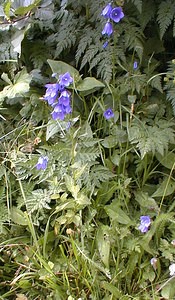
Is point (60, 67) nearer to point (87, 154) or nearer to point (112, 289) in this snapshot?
point (87, 154)

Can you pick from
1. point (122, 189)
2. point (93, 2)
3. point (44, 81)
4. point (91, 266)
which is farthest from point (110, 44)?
point (91, 266)

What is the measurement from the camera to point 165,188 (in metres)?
1.78

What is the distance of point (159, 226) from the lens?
170cm

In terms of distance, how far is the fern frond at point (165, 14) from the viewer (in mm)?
1799

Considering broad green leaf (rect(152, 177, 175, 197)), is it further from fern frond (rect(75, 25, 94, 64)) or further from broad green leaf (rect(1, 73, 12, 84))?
broad green leaf (rect(1, 73, 12, 84))

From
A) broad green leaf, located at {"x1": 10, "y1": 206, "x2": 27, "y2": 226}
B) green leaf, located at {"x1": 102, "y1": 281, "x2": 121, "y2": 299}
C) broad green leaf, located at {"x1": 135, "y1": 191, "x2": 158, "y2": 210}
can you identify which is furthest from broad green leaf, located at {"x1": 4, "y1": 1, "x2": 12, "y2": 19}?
green leaf, located at {"x1": 102, "y1": 281, "x2": 121, "y2": 299}

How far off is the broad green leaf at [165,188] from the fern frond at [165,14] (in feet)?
1.93

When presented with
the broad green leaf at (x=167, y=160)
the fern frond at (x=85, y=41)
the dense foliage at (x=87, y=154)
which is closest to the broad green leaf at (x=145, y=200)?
the dense foliage at (x=87, y=154)

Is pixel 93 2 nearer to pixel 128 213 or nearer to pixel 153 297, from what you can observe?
pixel 128 213

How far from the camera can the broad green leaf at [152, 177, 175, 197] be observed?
1791mm

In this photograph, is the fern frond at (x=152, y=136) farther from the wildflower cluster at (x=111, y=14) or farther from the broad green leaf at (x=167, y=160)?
the wildflower cluster at (x=111, y=14)

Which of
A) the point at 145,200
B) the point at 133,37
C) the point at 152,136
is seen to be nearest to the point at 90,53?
the point at 133,37

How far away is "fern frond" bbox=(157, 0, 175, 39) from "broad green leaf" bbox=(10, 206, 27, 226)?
90 cm

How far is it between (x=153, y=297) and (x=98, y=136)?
72cm
